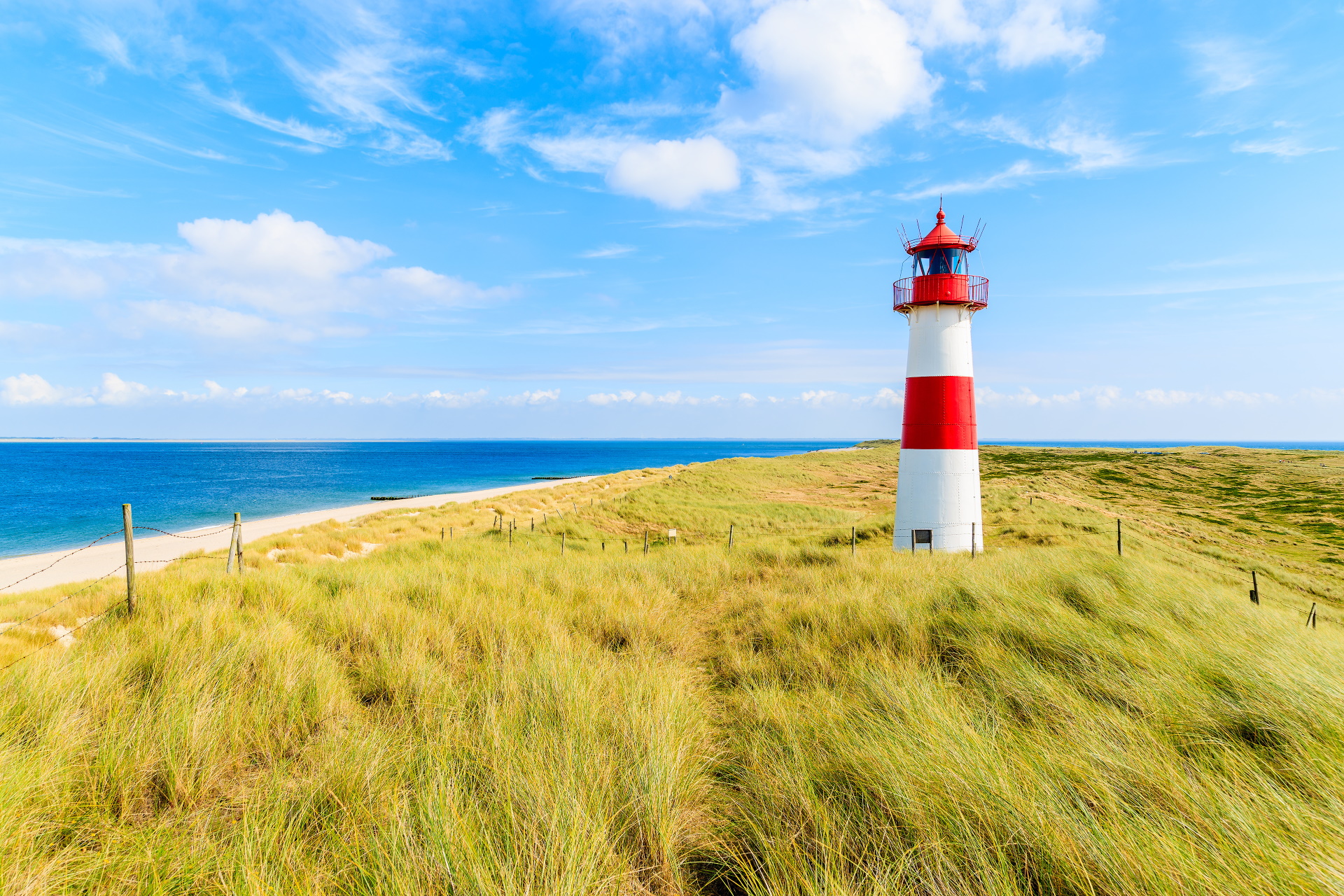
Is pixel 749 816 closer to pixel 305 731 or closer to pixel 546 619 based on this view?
pixel 305 731

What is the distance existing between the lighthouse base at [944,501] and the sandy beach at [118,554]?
2313cm

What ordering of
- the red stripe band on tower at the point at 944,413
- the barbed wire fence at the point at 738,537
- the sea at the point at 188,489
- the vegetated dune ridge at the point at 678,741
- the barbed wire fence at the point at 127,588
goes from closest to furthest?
the vegetated dune ridge at the point at 678,741
the barbed wire fence at the point at 127,588
the barbed wire fence at the point at 738,537
the red stripe band on tower at the point at 944,413
the sea at the point at 188,489

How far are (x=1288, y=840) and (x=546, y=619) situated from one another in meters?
5.89

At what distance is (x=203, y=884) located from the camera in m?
2.58

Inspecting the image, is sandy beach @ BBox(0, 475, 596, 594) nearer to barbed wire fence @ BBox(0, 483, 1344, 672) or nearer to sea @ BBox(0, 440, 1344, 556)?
barbed wire fence @ BBox(0, 483, 1344, 672)

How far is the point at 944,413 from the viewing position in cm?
1286

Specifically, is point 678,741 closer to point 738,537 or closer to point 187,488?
point 738,537

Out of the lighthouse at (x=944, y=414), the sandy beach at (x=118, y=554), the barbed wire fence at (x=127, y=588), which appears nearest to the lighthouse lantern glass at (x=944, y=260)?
the lighthouse at (x=944, y=414)

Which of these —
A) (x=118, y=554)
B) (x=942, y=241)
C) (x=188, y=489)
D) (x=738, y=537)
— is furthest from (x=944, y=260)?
(x=188, y=489)

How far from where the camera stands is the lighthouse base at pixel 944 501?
42.2 ft

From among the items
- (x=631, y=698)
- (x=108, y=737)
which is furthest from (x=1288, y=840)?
(x=108, y=737)

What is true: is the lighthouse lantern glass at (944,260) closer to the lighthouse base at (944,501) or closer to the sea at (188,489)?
the lighthouse base at (944,501)

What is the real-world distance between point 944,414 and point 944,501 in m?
2.06

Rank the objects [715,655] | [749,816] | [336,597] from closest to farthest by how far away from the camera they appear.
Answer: [749,816] → [715,655] → [336,597]
